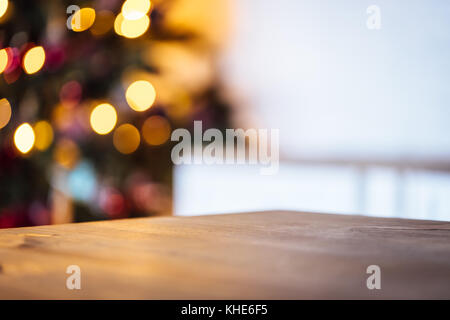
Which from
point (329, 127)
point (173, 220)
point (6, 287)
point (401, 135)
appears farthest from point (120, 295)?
point (329, 127)

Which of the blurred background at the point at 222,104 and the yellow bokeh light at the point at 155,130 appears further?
the yellow bokeh light at the point at 155,130

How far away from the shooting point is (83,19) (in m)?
2.30

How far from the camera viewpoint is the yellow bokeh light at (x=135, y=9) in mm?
2283

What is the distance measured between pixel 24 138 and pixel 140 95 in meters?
0.43

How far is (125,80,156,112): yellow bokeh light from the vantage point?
232 cm

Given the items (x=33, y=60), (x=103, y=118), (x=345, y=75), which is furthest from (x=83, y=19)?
(x=345, y=75)

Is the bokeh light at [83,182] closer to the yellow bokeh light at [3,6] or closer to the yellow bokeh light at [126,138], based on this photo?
the yellow bokeh light at [126,138]

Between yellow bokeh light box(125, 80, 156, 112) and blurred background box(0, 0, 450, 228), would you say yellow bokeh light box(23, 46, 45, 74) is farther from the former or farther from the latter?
yellow bokeh light box(125, 80, 156, 112)

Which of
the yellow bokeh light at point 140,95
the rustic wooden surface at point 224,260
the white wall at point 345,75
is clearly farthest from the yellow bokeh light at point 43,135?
the rustic wooden surface at point 224,260

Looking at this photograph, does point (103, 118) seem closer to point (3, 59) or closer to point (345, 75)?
point (3, 59)

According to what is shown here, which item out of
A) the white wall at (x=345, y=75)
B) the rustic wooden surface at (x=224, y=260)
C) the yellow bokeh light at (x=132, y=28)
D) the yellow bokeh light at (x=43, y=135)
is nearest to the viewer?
the rustic wooden surface at (x=224, y=260)

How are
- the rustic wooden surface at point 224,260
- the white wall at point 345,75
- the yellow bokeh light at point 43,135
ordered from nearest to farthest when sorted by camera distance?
1. the rustic wooden surface at point 224,260
2. the white wall at point 345,75
3. the yellow bokeh light at point 43,135

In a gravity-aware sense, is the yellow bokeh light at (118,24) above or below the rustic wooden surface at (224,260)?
above
